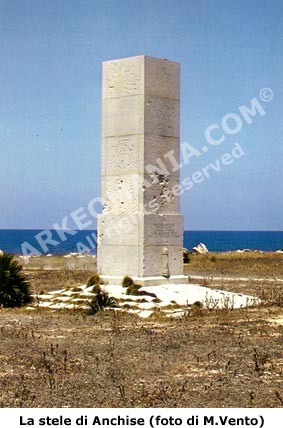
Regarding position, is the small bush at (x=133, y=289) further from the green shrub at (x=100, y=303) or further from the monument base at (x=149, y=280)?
the green shrub at (x=100, y=303)

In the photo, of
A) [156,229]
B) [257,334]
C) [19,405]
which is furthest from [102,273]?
[19,405]

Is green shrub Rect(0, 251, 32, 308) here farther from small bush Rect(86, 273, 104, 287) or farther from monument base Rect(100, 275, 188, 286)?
monument base Rect(100, 275, 188, 286)

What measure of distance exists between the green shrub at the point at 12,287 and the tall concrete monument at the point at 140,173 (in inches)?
Answer: 77.8

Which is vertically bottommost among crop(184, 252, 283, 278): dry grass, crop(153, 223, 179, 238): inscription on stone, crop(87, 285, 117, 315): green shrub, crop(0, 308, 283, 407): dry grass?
crop(0, 308, 283, 407): dry grass

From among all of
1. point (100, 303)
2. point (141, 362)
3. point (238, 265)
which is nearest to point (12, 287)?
point (100, 303)

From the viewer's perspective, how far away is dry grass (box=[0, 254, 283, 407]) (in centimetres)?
882

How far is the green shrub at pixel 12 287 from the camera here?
18328 mm

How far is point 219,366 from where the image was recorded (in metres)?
10.6

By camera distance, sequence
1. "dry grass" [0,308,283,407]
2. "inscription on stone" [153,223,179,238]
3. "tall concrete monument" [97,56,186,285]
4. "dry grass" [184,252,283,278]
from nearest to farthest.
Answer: "dry grass" [0,308,283,407]
"tall concrete monument" [97,56,186,285]
"inscription on stone" [153,223,179,238]
"dry grass" [184,252,283,278]

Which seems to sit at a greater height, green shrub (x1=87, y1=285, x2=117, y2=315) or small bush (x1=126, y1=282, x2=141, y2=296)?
small bush (x1=126, y1=282, x2=141, y2=296)

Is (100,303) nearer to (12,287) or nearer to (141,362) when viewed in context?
(12,287)

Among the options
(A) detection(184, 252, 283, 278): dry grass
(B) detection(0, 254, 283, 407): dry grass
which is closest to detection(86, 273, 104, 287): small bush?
(B) detection(0, 254, 283, 407): dry grass
